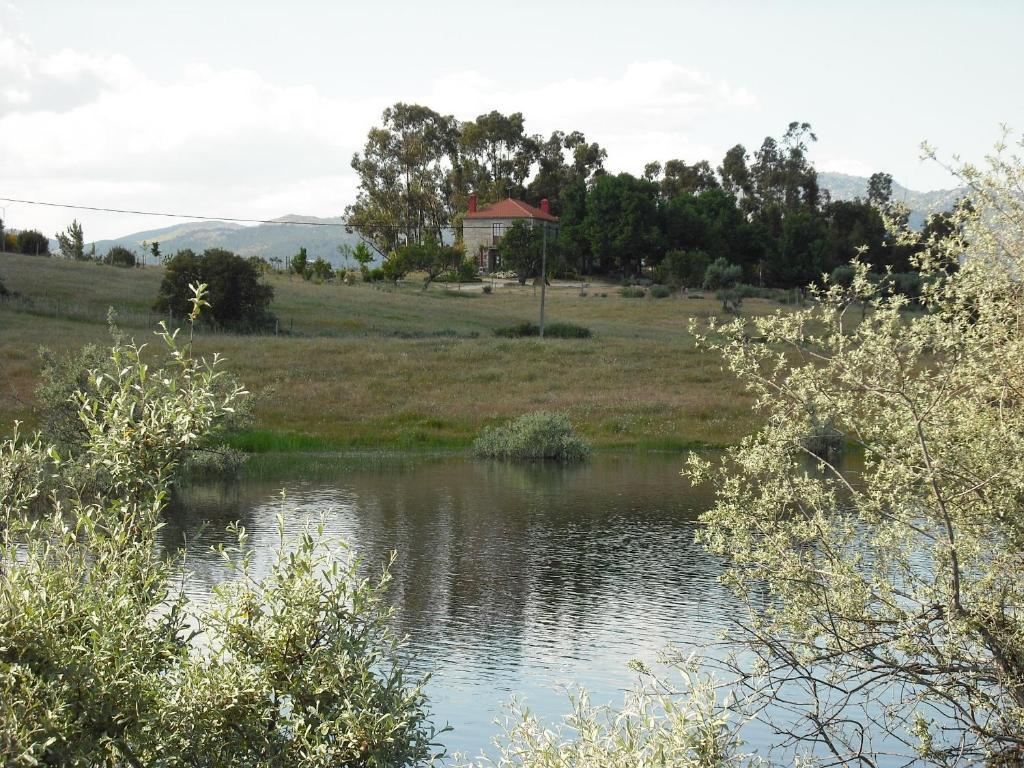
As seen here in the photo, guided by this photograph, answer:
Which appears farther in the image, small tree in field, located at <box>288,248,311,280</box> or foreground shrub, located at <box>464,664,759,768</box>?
small tree in field, located at <box>288,248,311,280</box>

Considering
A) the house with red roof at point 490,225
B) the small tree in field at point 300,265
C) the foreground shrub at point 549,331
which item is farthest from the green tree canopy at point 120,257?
the foreground shrub at point 549,331

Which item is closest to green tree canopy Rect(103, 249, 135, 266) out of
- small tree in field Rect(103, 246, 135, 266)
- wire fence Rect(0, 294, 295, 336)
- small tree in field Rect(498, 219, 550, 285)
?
small tree in field Rect(103, 246, 135, 266)

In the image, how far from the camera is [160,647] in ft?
28.4

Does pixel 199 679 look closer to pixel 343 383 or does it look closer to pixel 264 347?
pixel 343 383

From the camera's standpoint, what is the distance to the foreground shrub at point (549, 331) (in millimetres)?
71812

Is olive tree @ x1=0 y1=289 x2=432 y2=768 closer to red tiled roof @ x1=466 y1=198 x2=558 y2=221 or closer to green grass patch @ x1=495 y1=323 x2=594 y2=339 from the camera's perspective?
green grass patch @ x1=495 y1=323 x2=594 y2=339

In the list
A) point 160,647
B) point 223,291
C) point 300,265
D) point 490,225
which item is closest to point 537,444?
point 223,291

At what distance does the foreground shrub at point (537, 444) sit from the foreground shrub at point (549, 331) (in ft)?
82.2

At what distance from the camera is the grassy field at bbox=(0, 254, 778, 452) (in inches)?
1939

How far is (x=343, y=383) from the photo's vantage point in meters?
54.5

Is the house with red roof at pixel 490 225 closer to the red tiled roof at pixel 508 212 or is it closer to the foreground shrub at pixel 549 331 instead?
the red tiled roof at pixel 508 212

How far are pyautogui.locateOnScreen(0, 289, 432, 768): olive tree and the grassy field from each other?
104 feet

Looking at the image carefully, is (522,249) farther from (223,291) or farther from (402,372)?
(402,372)

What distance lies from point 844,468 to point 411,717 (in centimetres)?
3719
